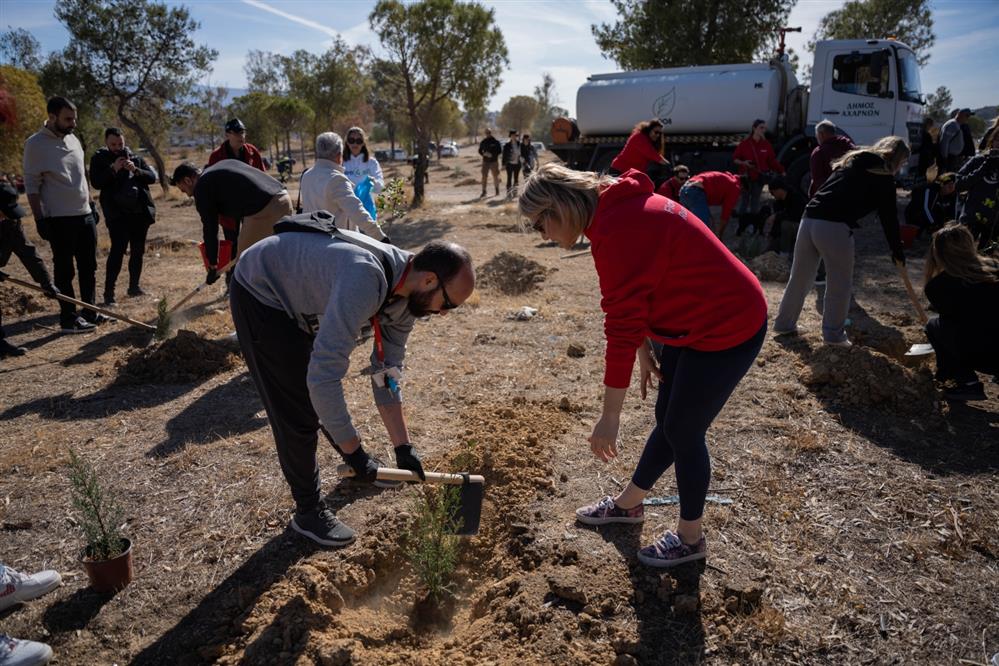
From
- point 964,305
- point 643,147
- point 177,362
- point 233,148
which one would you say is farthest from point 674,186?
point 177,362

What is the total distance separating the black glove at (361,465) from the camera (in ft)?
7.43

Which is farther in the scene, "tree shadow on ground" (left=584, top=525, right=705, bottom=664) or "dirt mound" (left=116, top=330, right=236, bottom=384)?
"dirt mound" (left=116, top=330, right=236, bottom=384)

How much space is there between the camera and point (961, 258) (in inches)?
158

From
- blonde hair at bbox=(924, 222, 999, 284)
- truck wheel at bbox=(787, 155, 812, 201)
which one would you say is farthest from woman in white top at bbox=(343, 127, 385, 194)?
truck wheel at bbox=(787, 155, 812, 201)

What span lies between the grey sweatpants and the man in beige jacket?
11.2 feet

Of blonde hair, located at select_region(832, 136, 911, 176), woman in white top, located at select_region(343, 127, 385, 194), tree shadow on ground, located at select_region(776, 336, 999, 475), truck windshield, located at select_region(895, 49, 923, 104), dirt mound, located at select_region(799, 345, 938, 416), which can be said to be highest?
truck windshield, located at select_region(895, 49, 923, 104)

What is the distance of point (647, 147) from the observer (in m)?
6.72

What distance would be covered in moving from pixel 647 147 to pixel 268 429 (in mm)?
4970

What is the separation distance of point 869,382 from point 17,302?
843 cm

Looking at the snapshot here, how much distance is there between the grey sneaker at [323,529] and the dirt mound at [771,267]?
632 cm

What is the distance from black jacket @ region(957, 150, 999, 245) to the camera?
6.04 metres

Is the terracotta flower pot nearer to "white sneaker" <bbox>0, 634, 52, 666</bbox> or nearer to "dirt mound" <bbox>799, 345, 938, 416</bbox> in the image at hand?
"white sneaker" <bbox>0, 634, 52, 666</bbox>

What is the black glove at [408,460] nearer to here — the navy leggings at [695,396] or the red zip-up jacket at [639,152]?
the navy leggings at [695,396]

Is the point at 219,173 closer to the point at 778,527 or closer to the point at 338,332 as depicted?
the point at 338,332
